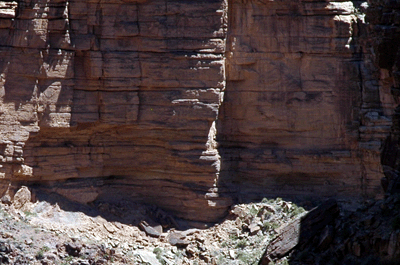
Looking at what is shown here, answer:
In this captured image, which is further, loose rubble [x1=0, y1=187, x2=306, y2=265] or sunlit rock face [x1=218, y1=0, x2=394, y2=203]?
sunlit rock face [x1=218, y1=0, x2=394, y2=203]

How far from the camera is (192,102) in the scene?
27.8 m

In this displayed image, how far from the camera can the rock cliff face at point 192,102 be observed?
2684 centimetres

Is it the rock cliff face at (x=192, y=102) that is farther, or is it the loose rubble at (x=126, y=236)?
the rock cliff face at (x=192, y=102)

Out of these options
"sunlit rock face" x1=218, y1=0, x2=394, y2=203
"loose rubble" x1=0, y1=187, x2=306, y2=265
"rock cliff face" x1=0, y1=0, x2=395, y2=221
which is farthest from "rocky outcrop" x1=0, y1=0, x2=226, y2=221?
"sunlit rock face" x1=218, y1=0, x2=394, y2=203

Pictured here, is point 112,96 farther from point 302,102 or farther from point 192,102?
point 302,102

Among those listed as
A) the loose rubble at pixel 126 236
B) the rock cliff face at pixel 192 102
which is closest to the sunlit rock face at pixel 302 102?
the rock cliff face at pixel 192 102

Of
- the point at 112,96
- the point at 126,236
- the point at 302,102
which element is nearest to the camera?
the point at 126,236

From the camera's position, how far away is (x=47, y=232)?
2538 centimetres

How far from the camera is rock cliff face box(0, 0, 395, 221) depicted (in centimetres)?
2684

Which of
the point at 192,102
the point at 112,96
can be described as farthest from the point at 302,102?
the point at 112,96

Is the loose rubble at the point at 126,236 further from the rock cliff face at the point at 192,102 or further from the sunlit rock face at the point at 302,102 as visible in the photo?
the sunlit rock face at the point at 302,102

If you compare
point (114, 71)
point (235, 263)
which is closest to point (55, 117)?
point (114, 71)

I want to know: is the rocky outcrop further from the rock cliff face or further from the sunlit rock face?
the sunlit rock face

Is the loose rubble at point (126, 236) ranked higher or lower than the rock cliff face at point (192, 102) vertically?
lower
